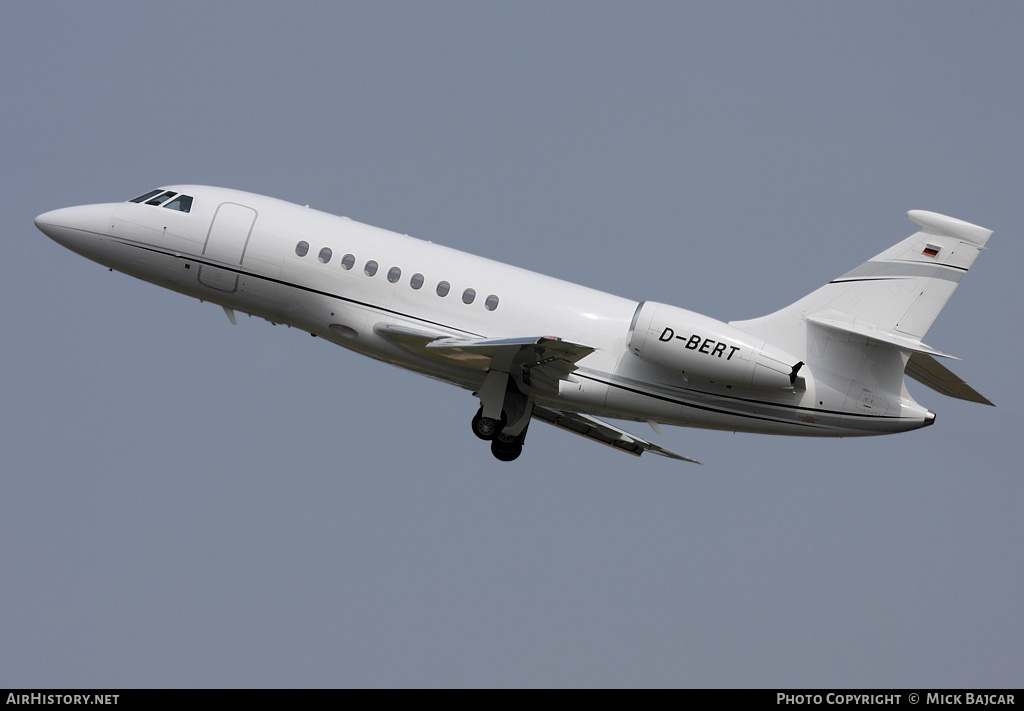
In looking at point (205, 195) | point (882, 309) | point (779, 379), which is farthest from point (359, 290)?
point (882, 309)

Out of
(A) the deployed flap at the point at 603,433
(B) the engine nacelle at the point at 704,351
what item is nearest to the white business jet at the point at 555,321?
(B) the engine nacelle at the point at 704,351

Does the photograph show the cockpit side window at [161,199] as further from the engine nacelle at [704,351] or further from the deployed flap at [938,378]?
the deployed flap at [938,378]

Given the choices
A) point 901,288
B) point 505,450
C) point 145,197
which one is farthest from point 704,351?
point 145,197

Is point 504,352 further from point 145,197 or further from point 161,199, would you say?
point 145,197

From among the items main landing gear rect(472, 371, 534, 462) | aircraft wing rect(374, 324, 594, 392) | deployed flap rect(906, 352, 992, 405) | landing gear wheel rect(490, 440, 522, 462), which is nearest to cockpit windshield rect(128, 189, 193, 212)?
aircraft wing rect(374, 324, 594, 392)

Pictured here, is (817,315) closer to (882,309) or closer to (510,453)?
(882,309)

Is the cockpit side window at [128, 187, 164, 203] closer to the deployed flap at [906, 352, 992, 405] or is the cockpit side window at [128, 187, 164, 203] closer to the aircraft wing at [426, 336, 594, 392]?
the aircraft wing at [426, 336, 594, 392]

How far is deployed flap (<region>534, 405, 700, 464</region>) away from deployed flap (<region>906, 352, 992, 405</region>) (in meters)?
5.50

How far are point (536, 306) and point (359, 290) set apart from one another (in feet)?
10.5

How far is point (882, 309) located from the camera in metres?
20.1

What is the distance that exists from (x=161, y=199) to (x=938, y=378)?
14641 mm

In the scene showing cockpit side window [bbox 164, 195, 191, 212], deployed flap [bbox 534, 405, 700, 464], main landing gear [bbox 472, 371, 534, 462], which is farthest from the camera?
deployed flap [bbox 534, 405, 700, 464]

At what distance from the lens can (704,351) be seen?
19453 millimetres

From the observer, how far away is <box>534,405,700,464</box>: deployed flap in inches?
934
